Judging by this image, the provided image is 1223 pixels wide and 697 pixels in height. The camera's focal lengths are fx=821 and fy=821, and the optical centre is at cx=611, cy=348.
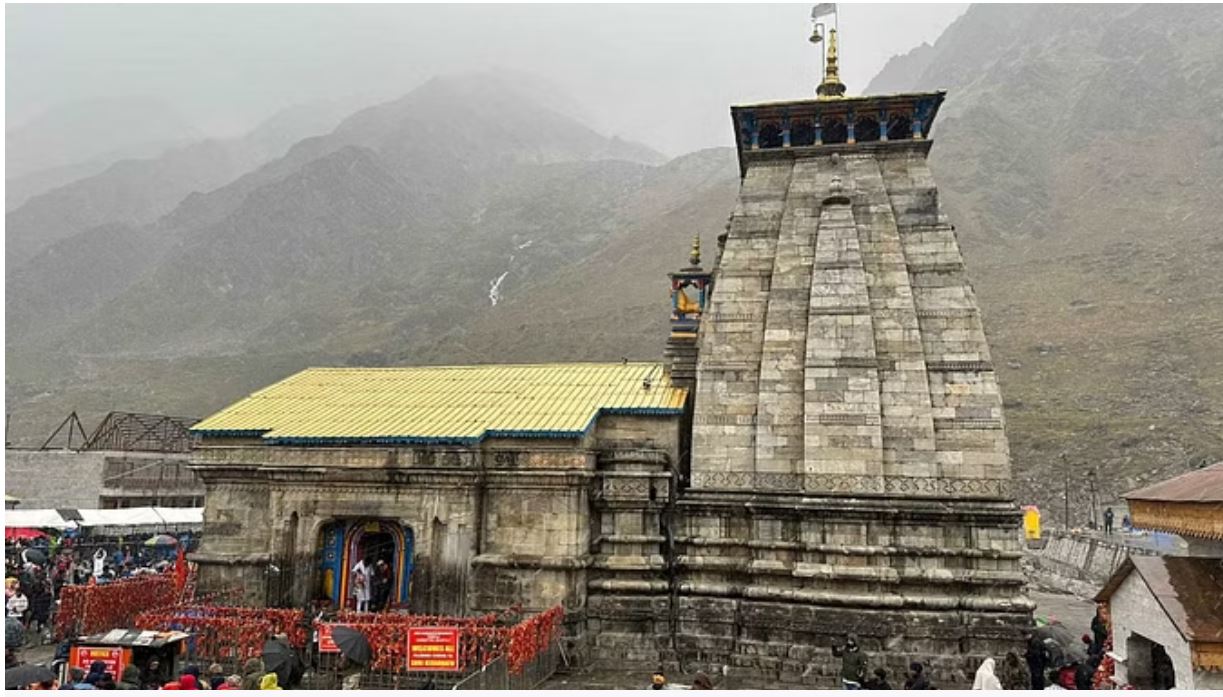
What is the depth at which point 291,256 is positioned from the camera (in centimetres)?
13762

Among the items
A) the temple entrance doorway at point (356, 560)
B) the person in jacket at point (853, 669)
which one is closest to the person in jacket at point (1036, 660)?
the person in jacket at point (853, 669)

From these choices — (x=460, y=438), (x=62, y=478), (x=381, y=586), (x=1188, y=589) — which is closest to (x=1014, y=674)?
(x=1188, y=589)

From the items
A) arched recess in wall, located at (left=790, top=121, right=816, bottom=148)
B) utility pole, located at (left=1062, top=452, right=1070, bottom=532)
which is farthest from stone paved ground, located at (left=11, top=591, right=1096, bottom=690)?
utility pole, located at (left=1062, top=452, right=1070, bottom=532)

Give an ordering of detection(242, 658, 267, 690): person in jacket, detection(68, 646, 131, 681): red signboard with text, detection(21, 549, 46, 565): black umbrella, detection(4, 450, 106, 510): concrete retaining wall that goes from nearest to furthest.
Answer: detection(68, 646, 131, 681): red signboard with text
detection(242, 658, 267, 690): person in jacket
detection(21, 549, 46, 565): black umbrella
detection(4, 450, 106, 510): concrete retaining wall

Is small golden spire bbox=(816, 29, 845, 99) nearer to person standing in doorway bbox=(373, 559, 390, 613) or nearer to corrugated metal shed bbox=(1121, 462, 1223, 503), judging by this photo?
corrugated metal shed bbox=(1121, 462, 1223, 503)

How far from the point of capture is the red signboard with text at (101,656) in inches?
544

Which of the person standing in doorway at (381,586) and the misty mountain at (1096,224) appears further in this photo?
the misty mountain at (1096,224)

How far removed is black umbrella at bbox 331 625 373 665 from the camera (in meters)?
14.5

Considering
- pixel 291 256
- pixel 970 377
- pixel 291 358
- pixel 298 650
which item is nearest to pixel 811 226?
pixel 970 377

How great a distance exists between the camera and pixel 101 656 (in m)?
13.9

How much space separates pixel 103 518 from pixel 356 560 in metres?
18.7

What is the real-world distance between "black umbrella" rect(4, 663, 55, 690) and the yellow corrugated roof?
690 cm

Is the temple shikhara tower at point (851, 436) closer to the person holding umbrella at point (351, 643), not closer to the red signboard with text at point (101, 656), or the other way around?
the person holding umbrella at point (351, 643)

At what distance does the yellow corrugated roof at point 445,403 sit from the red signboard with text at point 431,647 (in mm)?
4570
